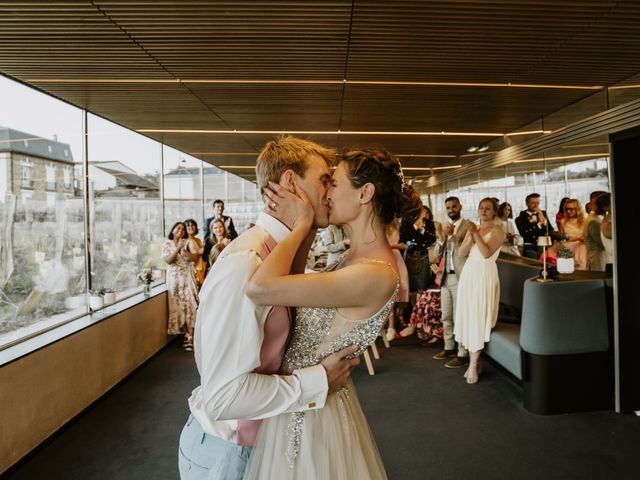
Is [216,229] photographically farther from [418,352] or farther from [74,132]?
[418,352]

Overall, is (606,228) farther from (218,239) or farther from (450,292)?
(218,239)

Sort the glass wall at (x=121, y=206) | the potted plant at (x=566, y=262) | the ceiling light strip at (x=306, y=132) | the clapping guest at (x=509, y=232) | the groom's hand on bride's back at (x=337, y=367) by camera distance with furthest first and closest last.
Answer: the clapping guest at (x=509, y=232) < the ceiling light strip at (x=306, y=132) < the glass wall at (x=121, y=206) < the potted plant at (x=566, y=262) < the groom's hand on bride's back at (x=337, y=367)

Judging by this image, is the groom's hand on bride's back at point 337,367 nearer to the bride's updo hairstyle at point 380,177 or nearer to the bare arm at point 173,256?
the bride's updo hairstyle at point 380,177

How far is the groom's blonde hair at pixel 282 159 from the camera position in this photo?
5.15 ft

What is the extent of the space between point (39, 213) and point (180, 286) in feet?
8.41

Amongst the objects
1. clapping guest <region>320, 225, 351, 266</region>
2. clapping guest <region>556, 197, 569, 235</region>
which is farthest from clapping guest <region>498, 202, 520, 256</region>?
clapping guest <region>320, 225, 351, 266</region>

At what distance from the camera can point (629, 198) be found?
4.11 m

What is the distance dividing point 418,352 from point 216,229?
3149mm

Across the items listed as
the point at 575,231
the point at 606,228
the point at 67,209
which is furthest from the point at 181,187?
the point at 606,228

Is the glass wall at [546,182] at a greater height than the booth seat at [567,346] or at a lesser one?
greater

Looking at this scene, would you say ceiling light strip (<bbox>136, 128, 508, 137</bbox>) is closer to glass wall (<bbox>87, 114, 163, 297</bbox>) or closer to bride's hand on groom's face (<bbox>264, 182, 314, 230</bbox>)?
glass wall (<bbox>87, 114, 163, 297</bbox>)

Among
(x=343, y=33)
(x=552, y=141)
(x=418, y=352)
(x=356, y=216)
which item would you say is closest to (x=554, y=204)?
(x=552, y=141)

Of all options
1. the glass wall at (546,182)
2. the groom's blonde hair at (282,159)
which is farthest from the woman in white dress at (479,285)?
the groom's blonde hair at (282,159)

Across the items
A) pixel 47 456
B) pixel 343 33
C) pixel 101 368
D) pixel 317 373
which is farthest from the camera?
pixel 101 368
